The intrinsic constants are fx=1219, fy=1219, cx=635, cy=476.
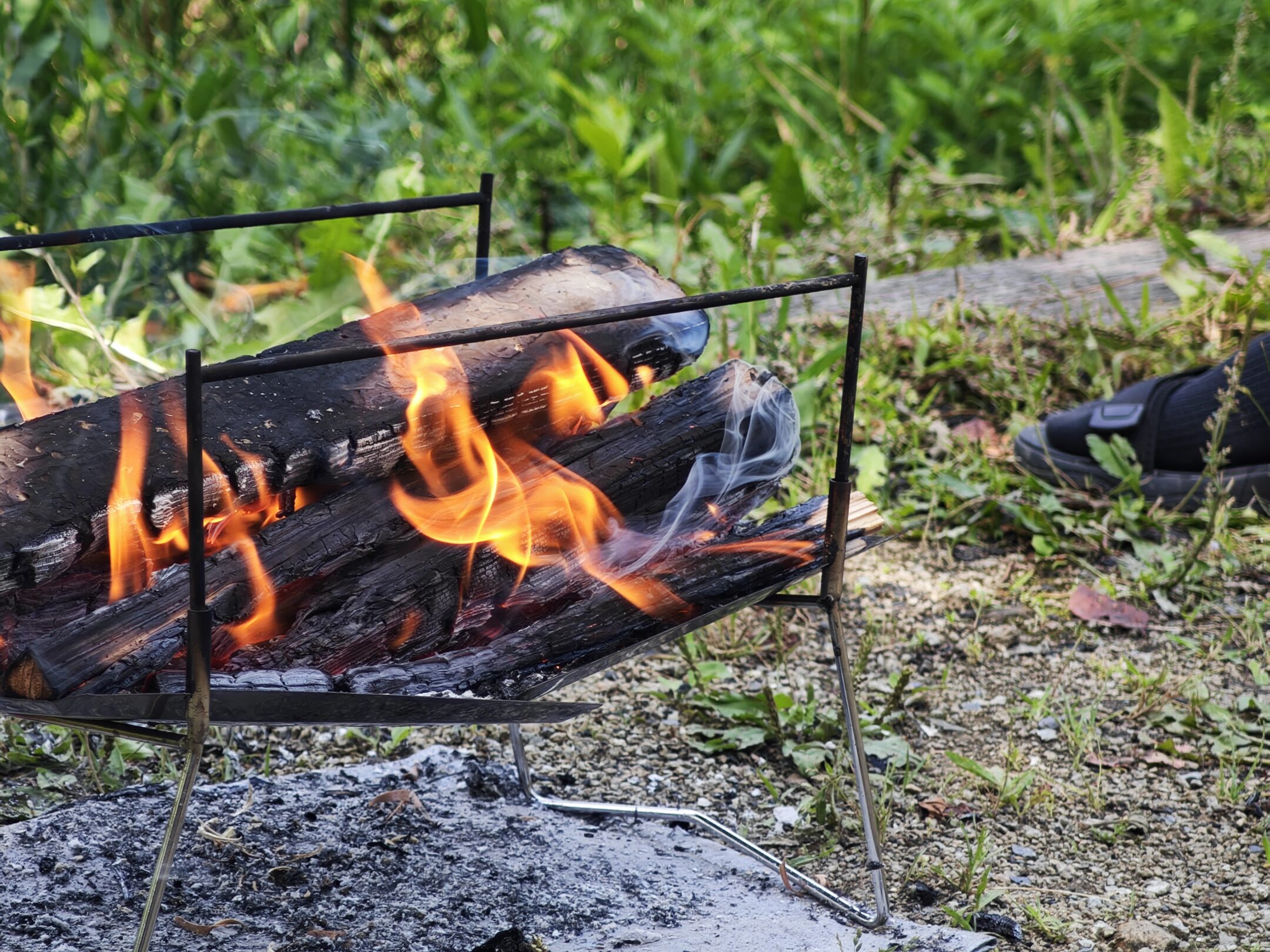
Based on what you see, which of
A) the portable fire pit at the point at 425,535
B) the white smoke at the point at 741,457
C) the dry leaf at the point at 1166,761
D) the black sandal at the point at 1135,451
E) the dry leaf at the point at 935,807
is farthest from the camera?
the black sandal at the point at 1135,451

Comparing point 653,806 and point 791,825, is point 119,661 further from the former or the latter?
point 791,825

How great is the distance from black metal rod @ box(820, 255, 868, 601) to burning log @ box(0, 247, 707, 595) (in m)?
0.31

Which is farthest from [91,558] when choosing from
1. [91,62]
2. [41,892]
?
[91,62]

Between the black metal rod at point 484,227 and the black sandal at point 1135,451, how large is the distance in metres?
1.56

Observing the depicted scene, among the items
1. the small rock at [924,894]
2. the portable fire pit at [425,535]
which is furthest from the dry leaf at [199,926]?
the small rock at [924,894]

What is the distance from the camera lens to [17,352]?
5.50ft

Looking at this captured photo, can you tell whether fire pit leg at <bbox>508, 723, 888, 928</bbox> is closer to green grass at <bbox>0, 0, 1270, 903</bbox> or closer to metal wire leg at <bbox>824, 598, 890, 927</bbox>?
metal wire leg at <bbox>824, 598, 890, 927</bbox>

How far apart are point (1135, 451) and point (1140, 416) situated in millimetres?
86

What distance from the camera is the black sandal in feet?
9.06

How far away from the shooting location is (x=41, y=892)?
1569mm

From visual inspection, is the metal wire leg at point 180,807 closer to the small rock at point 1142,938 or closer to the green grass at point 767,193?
the green grass at point 767,193

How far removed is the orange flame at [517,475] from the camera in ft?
4.97

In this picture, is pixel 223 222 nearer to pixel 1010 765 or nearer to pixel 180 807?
pixel 180 807

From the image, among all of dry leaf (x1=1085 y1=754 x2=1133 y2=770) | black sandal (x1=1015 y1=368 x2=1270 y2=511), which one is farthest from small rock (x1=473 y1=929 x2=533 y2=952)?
black sandal (x1=1015 y1=368 x2=1270 y2=511)
